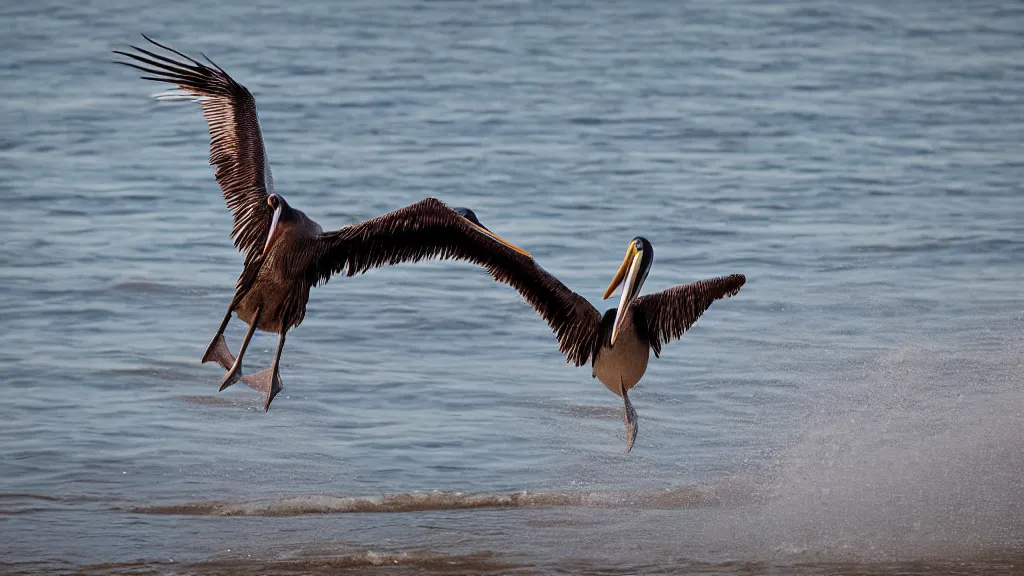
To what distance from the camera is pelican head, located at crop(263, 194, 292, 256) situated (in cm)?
889

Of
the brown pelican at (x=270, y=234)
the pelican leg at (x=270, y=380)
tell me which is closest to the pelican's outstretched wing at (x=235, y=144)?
the brown pelican at (x=270, y=234)

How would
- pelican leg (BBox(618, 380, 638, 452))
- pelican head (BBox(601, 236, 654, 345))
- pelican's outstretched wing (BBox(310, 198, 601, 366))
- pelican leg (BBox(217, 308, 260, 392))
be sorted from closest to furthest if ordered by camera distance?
pelican head (BBox(601, 236, 654, 345))
pelican's outstretched wing (BBox(310, 198, 601, 366))
pelican leg (BBox(217, 308, 260, 392))
pelican leg (BBox(618, 380, 638, 452))

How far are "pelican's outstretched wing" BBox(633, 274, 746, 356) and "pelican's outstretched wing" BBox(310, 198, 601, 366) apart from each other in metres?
0.30

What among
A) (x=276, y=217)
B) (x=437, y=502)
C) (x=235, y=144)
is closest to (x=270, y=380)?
(x=276, y=217)

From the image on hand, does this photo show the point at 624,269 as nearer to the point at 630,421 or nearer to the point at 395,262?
the point at 630,421

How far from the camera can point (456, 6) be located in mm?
30391

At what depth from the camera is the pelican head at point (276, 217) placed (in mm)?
8891

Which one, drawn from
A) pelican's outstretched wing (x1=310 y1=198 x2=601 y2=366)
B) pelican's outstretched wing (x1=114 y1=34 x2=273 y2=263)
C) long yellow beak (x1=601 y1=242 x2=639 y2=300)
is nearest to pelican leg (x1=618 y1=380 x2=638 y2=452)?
pelican's outstretched wing (x1=310 y1=198 x2=601 y2=366)

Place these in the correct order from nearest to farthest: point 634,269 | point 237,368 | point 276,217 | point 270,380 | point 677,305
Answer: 1. point 634,269
2. point 276,217
3. point 677,305
4. point 237,368
5. point 270,380

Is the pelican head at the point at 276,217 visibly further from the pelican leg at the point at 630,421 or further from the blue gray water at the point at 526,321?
the pelican leg at the point at 630,421

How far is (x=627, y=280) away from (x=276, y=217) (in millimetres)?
1887

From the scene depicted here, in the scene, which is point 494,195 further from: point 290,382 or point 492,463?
point 492,463

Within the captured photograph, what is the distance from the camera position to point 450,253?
9.11 metres

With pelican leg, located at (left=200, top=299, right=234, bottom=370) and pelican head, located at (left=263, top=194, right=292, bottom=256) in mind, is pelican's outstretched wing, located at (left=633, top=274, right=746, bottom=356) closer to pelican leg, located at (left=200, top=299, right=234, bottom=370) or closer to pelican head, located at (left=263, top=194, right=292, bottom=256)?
pelican head, located at (left=263, top=194, right=292, bottom=256)
